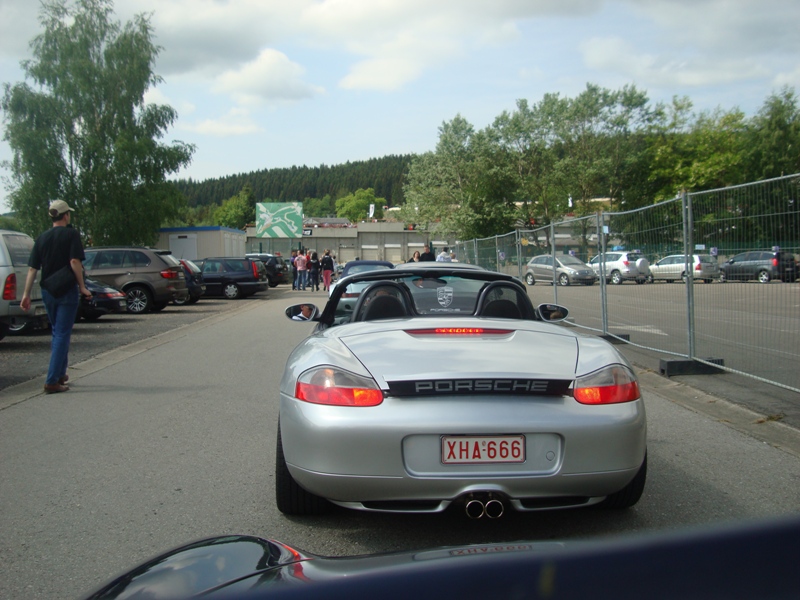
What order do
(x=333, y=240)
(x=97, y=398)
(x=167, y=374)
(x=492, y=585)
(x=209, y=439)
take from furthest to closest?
1. (x=333, y=240)
2. (x=167, y=374)
3. (x=97, y=398)
4. (x=209, y=439)
5. (x=492, y=585)

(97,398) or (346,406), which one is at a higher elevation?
(346,406)

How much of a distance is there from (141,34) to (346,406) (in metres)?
46.3

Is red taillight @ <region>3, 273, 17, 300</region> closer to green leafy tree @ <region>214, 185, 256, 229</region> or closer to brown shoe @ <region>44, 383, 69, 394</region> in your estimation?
brown shoe @ <region>44, 383, 69, 394</region>

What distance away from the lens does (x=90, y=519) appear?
13.4ft

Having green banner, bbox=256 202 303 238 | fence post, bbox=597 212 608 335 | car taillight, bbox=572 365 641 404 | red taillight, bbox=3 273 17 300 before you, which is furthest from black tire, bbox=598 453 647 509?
green banner, bbox=256 202 303 238

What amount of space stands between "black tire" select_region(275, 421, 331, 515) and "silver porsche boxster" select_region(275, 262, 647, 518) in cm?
11

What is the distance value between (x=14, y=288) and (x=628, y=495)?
10.7 m

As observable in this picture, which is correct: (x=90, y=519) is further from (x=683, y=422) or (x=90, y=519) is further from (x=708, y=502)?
(x=683, y=422)

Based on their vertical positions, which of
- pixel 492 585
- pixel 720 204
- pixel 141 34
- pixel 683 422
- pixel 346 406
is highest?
pixel 141 34

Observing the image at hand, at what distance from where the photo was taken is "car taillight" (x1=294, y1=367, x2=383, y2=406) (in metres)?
3.42

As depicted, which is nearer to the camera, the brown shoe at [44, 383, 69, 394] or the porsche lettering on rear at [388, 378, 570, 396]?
the porsche lettering on rear at [388, 378, 570, 396]

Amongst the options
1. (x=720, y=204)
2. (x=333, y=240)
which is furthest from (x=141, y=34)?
(x=333, y=240)

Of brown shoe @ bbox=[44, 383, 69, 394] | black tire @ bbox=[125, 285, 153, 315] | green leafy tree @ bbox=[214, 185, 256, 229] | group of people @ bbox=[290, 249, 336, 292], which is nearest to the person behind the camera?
brown shoe @ bbox=[44, 383, 69, 394]

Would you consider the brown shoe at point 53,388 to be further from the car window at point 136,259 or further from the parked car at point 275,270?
the parked car at point 275,270
